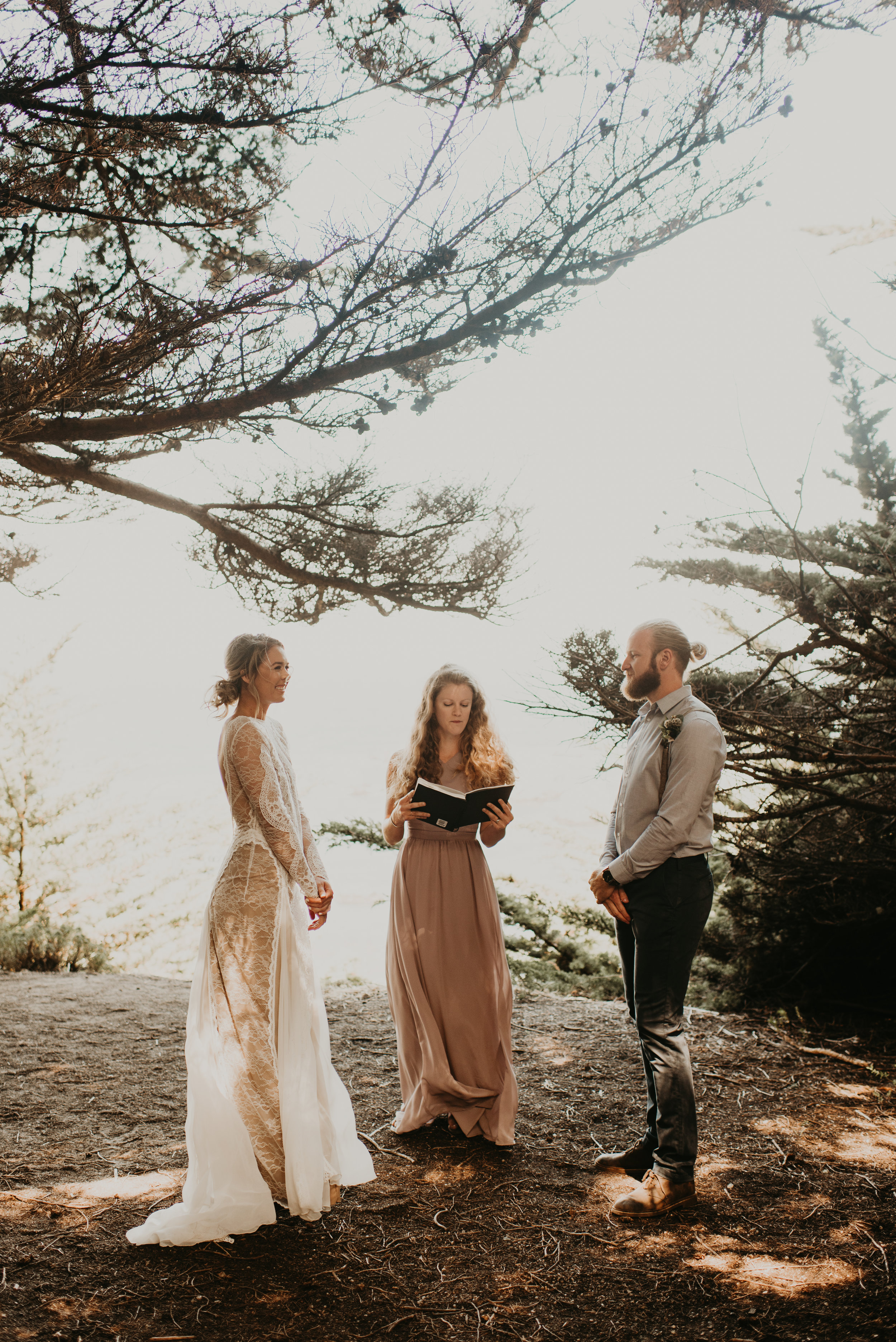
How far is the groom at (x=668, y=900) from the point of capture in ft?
8.96

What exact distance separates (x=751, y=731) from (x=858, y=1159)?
1.84 meters

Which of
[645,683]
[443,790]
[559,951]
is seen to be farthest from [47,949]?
[645,683]

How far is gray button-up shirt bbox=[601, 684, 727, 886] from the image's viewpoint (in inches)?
108

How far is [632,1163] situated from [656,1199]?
37 centimetres

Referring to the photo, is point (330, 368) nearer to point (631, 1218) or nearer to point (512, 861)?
point (631, 1218)

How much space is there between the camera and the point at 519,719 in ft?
47.1

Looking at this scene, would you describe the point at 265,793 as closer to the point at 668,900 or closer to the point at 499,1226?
the point at 668,900

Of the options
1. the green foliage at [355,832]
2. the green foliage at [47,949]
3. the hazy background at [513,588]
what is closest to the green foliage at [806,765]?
the hazy background at [513,588]

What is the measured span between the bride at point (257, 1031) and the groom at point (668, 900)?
3.34ft

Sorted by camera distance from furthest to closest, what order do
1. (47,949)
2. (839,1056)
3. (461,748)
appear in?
1. (47,949)
2. (839,1056)
3. (461,748)

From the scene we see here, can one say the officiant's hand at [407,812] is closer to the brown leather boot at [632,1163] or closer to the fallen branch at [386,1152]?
the fallen branch at [386,1152]

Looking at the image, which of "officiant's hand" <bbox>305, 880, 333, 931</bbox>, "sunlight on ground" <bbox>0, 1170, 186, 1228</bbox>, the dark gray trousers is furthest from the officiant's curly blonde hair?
"sunlight on ground" <bbox>0, 1170, 186, 1228</bbox>

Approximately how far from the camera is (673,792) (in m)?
2.77

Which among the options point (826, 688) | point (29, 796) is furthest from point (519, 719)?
point (826, 688)
